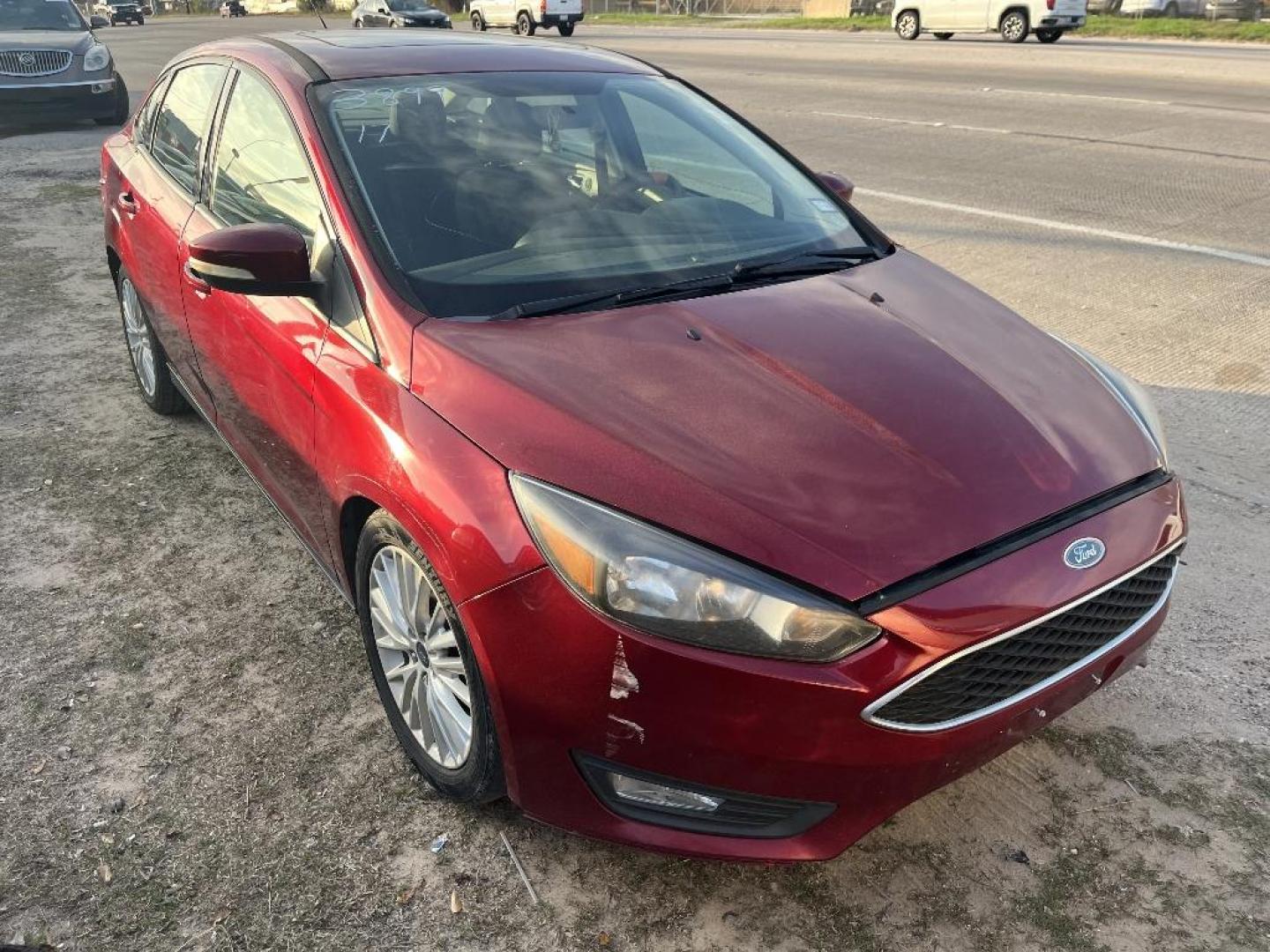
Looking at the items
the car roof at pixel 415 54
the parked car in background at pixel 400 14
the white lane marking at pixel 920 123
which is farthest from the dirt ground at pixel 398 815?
the parked car in background at pixel 400 14

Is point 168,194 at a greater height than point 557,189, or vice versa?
point 557,189

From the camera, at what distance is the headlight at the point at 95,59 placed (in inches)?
498

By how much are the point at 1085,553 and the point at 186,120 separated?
3.48 m

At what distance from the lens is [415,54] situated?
3395mm

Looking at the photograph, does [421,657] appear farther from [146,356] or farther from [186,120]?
[146,356]

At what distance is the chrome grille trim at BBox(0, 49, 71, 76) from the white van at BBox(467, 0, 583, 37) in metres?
19.7

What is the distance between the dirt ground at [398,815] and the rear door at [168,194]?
857 millimetres

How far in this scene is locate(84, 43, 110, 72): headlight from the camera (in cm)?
1264

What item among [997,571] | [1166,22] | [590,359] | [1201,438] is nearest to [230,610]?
[590,359]

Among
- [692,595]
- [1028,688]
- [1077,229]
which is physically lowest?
[1077,229]

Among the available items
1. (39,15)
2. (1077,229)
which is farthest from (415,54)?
(39,15)

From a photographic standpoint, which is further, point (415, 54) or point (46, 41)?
point (46, 41)

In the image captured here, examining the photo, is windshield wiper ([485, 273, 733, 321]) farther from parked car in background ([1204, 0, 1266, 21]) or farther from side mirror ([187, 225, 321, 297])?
parked car in background ([1204, 0, 1266, 21])

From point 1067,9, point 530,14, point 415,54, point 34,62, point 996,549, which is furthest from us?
point 530,14
